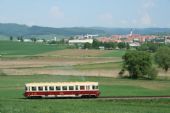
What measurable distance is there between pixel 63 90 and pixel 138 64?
36.0 meters

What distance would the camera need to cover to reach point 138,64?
8544 cm

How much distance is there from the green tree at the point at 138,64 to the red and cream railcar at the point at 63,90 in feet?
114

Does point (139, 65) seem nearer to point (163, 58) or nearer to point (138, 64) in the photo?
point (138, 64)

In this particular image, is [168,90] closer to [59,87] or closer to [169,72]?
[59,87]

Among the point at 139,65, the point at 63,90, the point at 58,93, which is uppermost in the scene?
the point at 63,90

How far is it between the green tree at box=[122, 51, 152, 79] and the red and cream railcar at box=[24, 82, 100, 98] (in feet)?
114

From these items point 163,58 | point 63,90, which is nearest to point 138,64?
point 163,58

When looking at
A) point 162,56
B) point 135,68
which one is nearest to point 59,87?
point 135,68

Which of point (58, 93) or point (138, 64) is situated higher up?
point (58, 93)

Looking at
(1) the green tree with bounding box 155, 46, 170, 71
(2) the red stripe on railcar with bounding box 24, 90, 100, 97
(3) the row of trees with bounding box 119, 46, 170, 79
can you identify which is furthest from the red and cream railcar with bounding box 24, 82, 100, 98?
(1) the green tree with bounding box 155, 46, 170, 71

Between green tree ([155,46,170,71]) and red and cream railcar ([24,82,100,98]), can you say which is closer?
red and cream railcar ([24,82,100,98])

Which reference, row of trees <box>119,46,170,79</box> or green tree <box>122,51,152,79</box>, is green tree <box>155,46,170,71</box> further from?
green tree <box>122,51,152,79</box>

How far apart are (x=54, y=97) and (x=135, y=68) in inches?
1405

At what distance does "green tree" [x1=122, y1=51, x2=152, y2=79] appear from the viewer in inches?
3351
